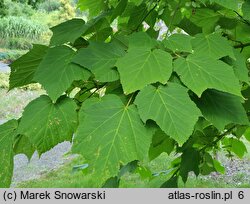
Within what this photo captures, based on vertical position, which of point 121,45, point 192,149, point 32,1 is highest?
point 121,45

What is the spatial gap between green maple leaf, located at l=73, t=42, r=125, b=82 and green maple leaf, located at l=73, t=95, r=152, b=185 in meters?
0.13

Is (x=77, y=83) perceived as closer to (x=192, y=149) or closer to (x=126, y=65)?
(x=126, y=65)

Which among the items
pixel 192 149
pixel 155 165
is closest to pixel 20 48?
pixel 155 165

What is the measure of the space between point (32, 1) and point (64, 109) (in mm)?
12683

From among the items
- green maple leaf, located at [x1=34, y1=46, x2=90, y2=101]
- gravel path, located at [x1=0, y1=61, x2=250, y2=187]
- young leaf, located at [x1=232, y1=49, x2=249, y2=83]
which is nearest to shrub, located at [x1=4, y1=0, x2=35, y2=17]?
gravel path, located at [x1=0, y1=61, x2=250, y2=187]

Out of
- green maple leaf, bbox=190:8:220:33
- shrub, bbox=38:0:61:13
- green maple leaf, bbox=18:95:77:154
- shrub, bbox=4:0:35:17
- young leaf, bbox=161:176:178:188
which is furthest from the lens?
shrub, bbox=38:0:61:13

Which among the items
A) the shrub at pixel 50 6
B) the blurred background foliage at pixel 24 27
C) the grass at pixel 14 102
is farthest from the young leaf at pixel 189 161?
the shrub at pixel 50 6

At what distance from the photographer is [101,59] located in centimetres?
102

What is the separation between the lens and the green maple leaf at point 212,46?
40.4 inches

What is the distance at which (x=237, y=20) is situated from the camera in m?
1.29

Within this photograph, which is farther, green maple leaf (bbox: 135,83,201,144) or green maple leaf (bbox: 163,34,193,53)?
green maple leaf (bbox: 163,34,193,53)

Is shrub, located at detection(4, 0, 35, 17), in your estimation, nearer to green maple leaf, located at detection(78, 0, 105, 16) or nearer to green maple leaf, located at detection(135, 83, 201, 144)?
green maple leaf, located at detection(78, 0, 105, 16)

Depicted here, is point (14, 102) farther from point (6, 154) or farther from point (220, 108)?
point (220, 108)

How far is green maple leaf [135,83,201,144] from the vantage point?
2.76ft
